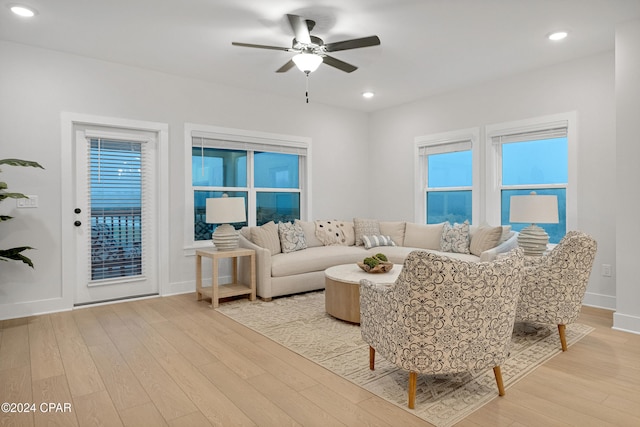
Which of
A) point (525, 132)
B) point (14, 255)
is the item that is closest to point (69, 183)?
point (14, 255)

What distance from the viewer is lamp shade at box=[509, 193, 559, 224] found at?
12.8ft

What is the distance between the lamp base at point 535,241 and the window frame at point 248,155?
3.12 m

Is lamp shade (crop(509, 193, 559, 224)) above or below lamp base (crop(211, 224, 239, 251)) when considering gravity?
above

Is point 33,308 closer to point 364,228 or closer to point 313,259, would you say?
point 313,259

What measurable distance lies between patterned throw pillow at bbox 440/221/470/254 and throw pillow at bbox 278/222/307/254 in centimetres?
186

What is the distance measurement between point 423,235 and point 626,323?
2495mm

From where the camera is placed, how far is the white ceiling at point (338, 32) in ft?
10.3

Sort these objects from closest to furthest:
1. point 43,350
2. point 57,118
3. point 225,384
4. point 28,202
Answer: point 225,384
point 43,350
point 28,202
point 57,118

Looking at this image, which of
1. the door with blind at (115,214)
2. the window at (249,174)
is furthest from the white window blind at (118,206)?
the window at (249,174)

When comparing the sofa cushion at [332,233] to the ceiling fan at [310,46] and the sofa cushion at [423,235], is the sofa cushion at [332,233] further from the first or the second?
the ceiling fan at [310,46]

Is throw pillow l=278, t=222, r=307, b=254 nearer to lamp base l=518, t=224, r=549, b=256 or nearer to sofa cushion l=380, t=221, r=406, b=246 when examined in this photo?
sofa cushion l=380, t=221, r=406, b=246

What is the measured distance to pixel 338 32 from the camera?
363 centimetres

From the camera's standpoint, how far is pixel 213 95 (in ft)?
16.8

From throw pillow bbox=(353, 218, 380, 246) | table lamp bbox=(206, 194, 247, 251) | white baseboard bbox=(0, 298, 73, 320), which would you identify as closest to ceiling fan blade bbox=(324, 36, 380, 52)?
table lamp bbox=(206, 194, 247, 251)
